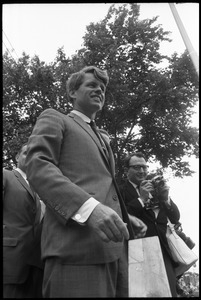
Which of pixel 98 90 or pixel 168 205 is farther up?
pixel 98 90

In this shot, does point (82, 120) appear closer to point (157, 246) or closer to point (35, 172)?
point (35, 172)

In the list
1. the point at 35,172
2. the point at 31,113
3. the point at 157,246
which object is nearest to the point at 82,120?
the point at 35,172

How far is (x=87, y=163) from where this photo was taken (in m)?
1.80

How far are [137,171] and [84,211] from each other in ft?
7.29

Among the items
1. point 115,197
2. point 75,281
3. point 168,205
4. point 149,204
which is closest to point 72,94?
point 115,197

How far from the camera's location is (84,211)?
1529 mm

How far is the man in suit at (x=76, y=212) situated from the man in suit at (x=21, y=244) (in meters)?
0.79

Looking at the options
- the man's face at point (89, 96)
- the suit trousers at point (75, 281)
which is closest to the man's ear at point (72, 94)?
the man's face at point (89, 96)

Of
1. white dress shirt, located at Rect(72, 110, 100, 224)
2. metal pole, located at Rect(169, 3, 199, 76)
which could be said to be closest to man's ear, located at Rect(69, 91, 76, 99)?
white dress shirt, located at Rect(72, 110, 100, 224)

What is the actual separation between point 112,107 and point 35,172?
1157 centimetres

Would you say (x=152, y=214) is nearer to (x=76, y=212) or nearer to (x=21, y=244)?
(x=21, y=244)

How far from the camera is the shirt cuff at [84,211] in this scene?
152 centimetres

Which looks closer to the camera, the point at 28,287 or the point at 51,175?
the point at 51,175

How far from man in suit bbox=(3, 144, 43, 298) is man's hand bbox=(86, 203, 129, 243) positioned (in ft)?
3.63
